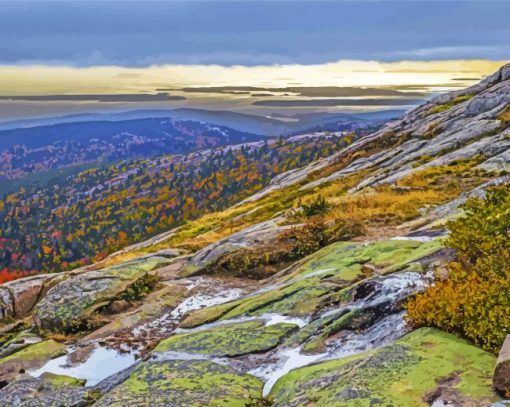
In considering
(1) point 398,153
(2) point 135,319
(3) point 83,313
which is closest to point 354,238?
(2) point 135,319

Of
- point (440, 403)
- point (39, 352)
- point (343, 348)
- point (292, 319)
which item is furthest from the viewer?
point (39, 352)

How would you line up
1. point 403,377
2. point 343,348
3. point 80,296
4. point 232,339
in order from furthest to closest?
point 80,296, point 232,339, point 343,348, point 403,377

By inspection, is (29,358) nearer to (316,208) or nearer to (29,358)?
(29,358)

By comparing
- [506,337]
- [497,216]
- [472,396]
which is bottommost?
[472,396]

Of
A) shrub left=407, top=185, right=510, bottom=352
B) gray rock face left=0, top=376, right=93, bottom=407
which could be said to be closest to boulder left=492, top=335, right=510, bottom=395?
shrub left=407, top=185, right=510, bottom=352

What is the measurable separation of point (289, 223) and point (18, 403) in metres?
17.5

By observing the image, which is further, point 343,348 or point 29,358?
point 29,358

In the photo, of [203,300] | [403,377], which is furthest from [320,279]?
[403,377]

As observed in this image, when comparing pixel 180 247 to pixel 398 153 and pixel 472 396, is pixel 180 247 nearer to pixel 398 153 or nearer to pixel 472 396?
pixel 472 396

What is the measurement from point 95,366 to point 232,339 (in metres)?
4.37

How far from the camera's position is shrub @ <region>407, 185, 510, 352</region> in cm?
953

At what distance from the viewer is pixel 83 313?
19.9 meters

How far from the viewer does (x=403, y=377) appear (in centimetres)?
897

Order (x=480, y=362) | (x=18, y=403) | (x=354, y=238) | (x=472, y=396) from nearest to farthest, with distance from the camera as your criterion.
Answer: (x=472, y=396) → (x=480, y=362) → (x=18, y=403) → (x=354, y=238)
